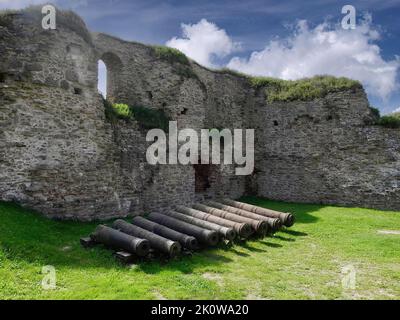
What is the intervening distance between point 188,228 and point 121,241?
1983mm

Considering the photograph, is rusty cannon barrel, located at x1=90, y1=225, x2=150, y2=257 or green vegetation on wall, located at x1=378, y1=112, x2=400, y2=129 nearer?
rusty cannon barrel, located at x1=90, y1=225, x2=150, y2=257

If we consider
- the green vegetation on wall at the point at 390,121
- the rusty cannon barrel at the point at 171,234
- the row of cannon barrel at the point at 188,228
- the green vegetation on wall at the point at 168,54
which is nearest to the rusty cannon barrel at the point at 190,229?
the row of cannon barrel at the point at 188,228

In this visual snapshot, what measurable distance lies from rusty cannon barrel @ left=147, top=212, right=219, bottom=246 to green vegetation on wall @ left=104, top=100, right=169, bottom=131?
4.73 meters

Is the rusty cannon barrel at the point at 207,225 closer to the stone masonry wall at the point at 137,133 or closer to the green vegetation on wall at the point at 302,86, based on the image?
the stone masonry wall at the point at 137,133

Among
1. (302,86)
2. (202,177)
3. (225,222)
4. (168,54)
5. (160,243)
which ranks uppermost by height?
(168,54)

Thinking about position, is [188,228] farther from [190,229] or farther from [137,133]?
[137,133]

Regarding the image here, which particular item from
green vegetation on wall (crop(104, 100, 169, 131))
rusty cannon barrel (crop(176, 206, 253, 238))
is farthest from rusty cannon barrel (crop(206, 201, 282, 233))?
green vegetation on wall (crop(104, 100, 169, 131))

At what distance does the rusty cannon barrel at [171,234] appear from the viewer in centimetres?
931

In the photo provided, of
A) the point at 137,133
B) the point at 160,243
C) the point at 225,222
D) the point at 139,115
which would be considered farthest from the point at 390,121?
the point at 160,243

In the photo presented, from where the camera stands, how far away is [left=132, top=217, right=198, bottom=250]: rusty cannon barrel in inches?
367

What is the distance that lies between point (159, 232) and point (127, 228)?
829 millimetres

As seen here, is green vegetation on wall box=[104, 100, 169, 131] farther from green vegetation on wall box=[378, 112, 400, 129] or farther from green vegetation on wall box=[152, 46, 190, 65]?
green vegetation on wall box=[378, 112, 400, 129]

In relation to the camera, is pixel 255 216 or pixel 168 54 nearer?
pixel 255 216

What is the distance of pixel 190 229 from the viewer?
1009cm
